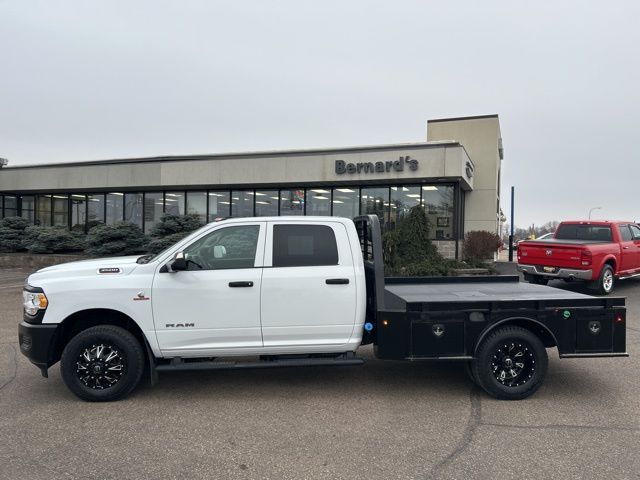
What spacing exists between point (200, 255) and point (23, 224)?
835 inches

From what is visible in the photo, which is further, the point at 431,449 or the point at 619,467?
the point at 431,449

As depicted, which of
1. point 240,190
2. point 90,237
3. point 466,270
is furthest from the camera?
point 240,190

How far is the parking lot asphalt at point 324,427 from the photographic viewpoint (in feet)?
11.4

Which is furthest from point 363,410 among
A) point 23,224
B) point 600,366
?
point 23,224

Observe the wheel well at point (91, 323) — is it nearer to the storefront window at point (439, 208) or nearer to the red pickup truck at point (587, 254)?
the red pickup truck at point (587, 254)

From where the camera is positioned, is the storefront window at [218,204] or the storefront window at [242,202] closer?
the storefront window at [242,202]

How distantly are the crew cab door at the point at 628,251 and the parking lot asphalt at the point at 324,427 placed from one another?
7923mm

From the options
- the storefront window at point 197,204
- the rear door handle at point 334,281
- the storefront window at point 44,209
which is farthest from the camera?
the storefront window at point 44,209

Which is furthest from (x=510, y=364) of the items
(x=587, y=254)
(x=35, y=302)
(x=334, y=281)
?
(x=587, y=254)

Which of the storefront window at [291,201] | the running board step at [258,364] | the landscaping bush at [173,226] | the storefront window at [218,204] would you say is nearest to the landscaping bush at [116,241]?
the landscaping bush at [173,226]

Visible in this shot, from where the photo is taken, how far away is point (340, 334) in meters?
4.93

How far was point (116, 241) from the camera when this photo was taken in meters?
18.5

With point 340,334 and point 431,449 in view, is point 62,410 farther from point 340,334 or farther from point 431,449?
point 431,449

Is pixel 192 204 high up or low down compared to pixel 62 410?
up
